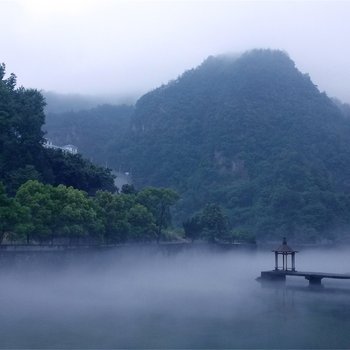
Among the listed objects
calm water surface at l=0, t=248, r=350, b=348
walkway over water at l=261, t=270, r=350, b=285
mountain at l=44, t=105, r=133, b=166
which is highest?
mountain at l=44, t=105, r=133, b=166

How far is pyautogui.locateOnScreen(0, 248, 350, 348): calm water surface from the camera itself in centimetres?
1496

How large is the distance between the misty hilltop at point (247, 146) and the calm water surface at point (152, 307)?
906 inches

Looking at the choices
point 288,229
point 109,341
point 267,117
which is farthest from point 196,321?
point 267,117

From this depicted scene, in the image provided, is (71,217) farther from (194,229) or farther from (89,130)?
(89,130)

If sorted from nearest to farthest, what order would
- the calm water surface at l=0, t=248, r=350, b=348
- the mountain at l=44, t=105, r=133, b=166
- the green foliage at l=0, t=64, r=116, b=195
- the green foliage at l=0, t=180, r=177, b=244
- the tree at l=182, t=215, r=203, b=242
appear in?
the calm water surface at l=0, t=248, r=350, b=348 → the green foliage at l=0, t=180, r=177, b=244 → the green foliage at l=0, t=64, r=116, b=195 → the tree at l=182, t=215, r=203, b=242 → the mountain at l=44, t=105, r=133, b=166

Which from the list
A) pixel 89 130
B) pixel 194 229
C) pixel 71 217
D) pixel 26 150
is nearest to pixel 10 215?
pixel 71 217

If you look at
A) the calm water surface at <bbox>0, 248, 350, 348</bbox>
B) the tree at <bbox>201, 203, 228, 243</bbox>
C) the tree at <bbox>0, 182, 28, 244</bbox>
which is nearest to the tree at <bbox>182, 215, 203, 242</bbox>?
the tree at <bbox>201, 203, 228, 243</bbox>

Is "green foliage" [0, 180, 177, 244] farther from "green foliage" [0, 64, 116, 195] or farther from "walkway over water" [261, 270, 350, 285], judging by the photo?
"walkway over water" [261, 270, 350, 285]

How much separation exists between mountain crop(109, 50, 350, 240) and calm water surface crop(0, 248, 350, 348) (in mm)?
22737

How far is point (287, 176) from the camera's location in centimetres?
5897

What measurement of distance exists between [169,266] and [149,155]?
35.6m

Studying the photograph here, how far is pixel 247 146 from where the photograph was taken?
221ft

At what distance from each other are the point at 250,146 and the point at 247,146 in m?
0.32

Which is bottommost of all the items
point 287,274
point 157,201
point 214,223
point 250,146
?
point 287,274
